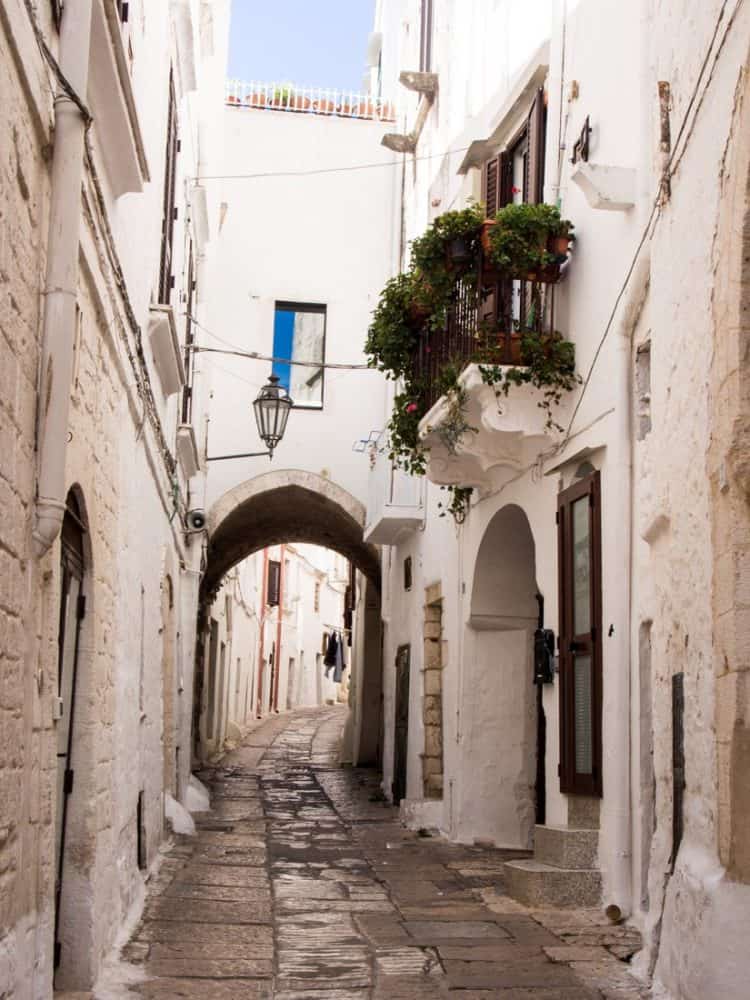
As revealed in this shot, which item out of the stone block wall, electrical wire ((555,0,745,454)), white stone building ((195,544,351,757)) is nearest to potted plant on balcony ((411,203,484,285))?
electrical wire ((555,0,745,454))

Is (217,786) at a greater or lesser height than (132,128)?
lesser

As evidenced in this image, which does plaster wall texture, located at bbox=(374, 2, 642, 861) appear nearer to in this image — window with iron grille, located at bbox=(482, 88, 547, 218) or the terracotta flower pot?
window with iron grille, located at bbox=(482, 88, 547, 218)

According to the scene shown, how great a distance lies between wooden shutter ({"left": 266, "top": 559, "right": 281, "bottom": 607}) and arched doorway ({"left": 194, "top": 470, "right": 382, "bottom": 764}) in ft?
57.2

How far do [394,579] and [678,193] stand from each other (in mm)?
10819

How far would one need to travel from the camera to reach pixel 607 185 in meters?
7.59

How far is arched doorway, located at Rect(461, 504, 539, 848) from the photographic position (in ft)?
35.8

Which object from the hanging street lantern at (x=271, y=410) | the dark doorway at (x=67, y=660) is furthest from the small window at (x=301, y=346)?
the dark doorway at (x=67, y=660)

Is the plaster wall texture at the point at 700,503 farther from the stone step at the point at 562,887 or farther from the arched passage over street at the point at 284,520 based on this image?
the arched passage over street at the point at 284,520

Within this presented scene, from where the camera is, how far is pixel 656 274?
6.41 m

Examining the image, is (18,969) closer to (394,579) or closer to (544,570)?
(544,570)

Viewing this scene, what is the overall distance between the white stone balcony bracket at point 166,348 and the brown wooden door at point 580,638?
2892 millimetres

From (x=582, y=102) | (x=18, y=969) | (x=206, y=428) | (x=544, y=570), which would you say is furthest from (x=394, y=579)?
(x=18, y=969)

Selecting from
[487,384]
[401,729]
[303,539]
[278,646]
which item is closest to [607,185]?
[487,384]

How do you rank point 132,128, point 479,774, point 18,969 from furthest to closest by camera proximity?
point 479,774 → point 132,128 → point 18,969
